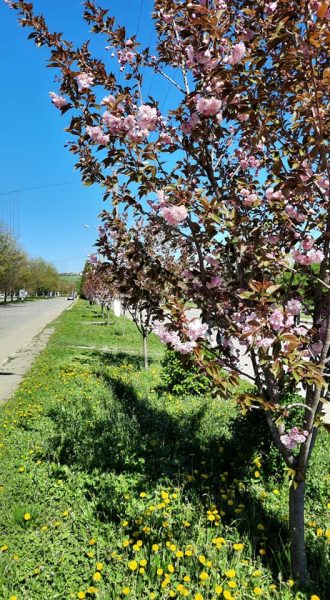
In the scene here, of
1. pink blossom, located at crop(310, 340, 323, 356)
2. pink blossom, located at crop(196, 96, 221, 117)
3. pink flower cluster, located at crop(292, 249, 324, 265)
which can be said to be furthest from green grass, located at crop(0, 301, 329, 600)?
pink blossom, located at crop(196, 96, 221, 117)

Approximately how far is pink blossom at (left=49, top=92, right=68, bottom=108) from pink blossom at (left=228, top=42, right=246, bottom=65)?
992 mm

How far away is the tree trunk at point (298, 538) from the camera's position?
2648 mm

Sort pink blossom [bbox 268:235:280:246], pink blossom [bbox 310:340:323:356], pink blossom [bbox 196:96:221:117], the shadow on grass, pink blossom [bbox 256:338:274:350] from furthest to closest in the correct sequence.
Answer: the shadow on grass
pink blossom [bbox 268:235:280:246]
pink blossom [bbox 310:340:323:356]
pink blossom [bbox 196:96:221:117]
pink blossom [bbox 256:338:274:350]

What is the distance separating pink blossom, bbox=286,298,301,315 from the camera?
7.80 feet

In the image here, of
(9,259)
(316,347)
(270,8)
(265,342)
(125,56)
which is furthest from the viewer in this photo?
(9,259)

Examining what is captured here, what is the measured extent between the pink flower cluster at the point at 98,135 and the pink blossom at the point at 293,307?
1410 millimetres

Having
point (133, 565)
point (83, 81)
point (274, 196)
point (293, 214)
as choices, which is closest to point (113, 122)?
point (83, 81)

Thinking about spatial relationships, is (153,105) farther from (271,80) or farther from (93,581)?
(93,581)

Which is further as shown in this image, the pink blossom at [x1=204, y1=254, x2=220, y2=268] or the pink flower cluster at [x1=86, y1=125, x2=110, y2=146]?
the pink blossom at [x1=204, y1=254, x2=220, y2=268]

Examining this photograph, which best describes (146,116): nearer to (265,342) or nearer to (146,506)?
(265,342)

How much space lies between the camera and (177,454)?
4.39m

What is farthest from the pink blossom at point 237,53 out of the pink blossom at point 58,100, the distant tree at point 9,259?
the distant tree at point 9,259

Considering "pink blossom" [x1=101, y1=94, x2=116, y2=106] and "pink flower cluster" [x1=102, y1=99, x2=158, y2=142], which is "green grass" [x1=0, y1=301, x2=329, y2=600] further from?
"pink blossom" [x1=101, y1=94, x2=116, y2=106]

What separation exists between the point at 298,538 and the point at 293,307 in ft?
4.87
